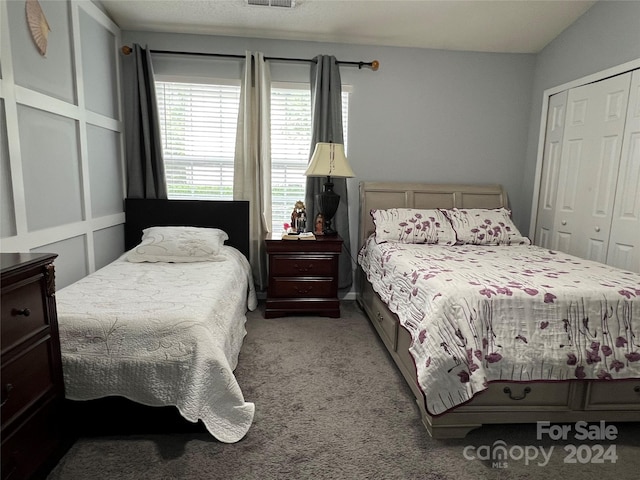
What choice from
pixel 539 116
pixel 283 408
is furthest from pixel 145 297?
pixel 539 116

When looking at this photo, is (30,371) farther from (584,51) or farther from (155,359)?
(584,51)

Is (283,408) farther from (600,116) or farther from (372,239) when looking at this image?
(600,116)

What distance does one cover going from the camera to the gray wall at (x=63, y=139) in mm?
1920

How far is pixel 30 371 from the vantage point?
140 cm

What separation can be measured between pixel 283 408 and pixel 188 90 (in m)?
2.79

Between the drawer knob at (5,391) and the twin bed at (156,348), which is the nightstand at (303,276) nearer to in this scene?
the twin bed at (156,348)

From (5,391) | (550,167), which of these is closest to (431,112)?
(550,167)

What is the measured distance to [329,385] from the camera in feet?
7.41

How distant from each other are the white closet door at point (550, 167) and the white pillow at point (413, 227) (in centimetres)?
98

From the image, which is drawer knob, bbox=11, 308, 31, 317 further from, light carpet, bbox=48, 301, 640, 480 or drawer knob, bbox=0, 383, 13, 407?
light carpet, bbox=48, 301, 640, 480

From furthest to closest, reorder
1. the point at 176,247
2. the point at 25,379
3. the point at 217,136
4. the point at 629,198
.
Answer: the point at 217,136 < the point at 176,247 < the point at 629,198 < the point at 25,379

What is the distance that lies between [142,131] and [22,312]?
2.33m

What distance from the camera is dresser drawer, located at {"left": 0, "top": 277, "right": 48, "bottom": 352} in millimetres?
1273

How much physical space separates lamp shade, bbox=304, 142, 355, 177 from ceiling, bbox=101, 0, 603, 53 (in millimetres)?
1003
